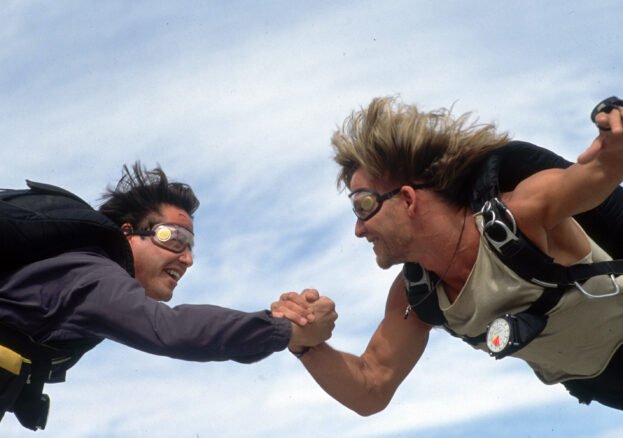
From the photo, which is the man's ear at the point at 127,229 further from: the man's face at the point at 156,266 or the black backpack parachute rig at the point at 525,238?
the black backpack parachute rig at the point at 525,238

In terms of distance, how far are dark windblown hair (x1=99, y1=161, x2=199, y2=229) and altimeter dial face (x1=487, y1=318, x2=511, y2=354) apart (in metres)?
3.05

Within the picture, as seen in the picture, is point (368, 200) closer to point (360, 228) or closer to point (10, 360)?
point (360, 228)

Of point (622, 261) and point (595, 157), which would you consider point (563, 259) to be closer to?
point (622, 261)

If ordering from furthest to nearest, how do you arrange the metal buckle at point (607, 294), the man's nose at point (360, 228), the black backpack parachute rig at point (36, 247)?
the man's nose at point (360, 228)
the metal buckle at point (607, 294)
the black backpack parachute rig at point (36, 247)

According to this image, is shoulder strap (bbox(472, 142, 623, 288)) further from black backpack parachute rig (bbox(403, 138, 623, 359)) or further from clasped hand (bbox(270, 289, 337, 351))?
clasped hand (bbox(270, 289, 337, 351))

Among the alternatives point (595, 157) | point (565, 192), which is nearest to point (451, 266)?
point (565, 192)

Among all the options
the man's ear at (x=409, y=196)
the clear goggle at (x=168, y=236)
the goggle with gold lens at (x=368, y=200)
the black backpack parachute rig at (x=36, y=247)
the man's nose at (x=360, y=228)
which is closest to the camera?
the black backpack parachute rig at (x=36, y=247)

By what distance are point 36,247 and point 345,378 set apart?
2943 mm

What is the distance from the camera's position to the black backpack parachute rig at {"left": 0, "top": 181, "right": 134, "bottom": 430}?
4.49 m

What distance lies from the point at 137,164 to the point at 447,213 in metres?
2.99

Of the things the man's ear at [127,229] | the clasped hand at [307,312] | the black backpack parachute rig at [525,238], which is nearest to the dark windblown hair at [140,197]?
A: the man's ear at [127,229]

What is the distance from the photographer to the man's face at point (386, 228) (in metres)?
6.14

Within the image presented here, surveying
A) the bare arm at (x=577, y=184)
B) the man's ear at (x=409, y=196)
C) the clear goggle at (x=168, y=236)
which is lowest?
the bare arm at (x=577, y=184)

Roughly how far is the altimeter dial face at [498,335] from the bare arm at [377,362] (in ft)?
3.68
